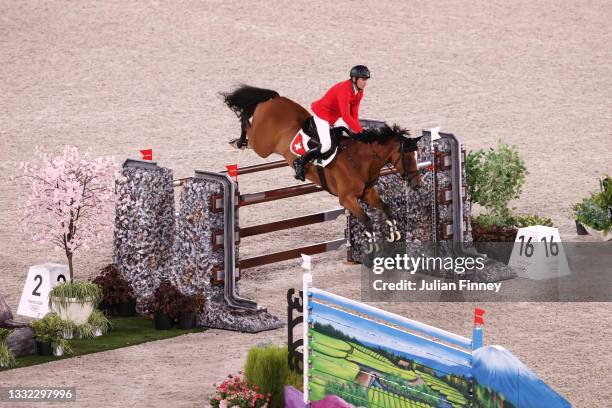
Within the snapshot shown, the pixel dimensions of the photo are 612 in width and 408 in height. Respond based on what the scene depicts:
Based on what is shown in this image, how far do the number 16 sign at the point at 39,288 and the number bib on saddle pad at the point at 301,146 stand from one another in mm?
→ 2983

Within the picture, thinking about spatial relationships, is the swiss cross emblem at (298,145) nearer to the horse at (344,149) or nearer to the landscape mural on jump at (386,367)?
the horse at (344,149)

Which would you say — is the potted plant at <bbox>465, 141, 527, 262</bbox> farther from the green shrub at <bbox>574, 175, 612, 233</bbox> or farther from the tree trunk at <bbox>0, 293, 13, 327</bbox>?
the tree trunk at <bbox>0, 293, 13, 327</bbox>

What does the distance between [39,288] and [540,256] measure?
20.4 feet

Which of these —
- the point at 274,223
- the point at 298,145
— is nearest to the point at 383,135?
the point at 298,145

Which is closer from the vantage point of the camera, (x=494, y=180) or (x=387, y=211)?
(x=387, y=211)

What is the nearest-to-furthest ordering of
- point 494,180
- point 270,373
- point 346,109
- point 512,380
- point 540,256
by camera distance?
1. point 512,380
2. point 270,373
3. point 346,109
4. point 540,256
5. point 494,180

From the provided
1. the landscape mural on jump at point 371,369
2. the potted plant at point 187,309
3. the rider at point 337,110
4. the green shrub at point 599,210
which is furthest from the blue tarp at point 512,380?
the green shrub at point 599,210

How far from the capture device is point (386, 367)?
11.2 m

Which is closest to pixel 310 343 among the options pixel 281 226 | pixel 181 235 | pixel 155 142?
pixel 181 235

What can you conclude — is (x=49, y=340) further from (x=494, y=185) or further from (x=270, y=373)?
(x=494, y=185)

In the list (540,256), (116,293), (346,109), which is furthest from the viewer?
(540,256)

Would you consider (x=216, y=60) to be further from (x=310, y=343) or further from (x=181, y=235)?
(x=310, y=343)

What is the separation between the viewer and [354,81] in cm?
1516

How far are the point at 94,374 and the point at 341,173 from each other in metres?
3.54
